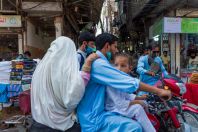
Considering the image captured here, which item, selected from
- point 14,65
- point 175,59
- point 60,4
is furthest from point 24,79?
point 175,59

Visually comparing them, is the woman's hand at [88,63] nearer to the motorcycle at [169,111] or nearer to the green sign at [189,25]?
the motorcycle at [169,111]

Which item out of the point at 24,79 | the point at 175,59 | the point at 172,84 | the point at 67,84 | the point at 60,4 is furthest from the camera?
the point at 175,59

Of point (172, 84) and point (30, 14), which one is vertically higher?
point (30, 14)

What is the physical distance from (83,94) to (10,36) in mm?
14256

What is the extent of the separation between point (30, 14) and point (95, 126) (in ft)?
45.6

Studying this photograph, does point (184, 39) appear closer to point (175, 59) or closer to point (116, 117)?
point (175, 59)

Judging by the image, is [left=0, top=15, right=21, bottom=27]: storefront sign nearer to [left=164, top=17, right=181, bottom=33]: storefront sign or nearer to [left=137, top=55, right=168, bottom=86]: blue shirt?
[left=164, top=17, right=181, bottom=33]: storefront sign

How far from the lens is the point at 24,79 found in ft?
29.6

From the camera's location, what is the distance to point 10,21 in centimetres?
1572

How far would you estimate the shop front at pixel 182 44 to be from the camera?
53.6ft

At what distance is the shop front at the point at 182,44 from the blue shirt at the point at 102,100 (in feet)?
43.9

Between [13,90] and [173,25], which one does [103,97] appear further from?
[173,25]

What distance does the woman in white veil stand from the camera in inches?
123

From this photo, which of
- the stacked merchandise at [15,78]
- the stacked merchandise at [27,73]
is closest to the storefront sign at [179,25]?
the stacked merchandise at [27,73]
